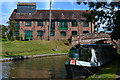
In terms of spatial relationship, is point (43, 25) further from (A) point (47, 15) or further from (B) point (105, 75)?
(B) point (105, 75)

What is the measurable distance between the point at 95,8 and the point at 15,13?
41.1 m

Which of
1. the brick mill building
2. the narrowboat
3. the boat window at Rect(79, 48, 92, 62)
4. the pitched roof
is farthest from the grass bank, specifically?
the boat window at Rect(79, 48, 92, 62)

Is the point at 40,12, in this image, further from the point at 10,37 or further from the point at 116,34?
the point at 116,34

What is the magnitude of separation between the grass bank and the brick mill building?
25.0 ft

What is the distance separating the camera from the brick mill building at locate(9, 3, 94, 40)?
5422 centimetres

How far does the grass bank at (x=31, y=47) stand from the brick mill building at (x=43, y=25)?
7.62m

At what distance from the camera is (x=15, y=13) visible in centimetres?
5528

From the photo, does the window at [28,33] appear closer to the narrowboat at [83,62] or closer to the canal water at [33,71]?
the canal water at [33,71]

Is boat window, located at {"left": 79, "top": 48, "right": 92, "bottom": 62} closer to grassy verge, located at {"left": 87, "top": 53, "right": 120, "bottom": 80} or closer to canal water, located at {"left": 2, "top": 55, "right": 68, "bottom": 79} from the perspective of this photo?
canal water, located at {"left": 2, "top": 55, "right": 68, "bottom": 79}

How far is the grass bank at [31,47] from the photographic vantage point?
33094 mm

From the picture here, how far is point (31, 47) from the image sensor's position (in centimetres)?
3872

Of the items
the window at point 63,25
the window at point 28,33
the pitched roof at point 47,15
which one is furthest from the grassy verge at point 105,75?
the window at point 28,33

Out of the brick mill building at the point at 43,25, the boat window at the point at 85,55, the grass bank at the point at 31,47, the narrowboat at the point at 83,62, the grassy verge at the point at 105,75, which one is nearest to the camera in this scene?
the grassy verge at the point at 105,75

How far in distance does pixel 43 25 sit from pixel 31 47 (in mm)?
16671
